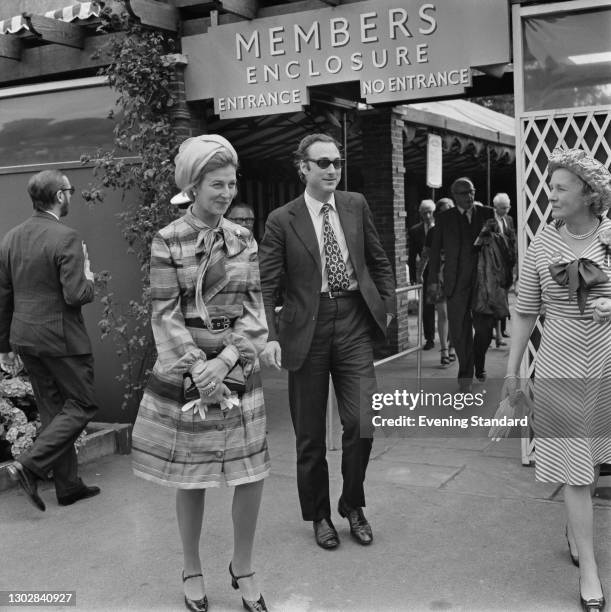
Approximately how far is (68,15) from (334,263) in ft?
13.3

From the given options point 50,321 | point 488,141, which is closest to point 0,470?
point 50,321

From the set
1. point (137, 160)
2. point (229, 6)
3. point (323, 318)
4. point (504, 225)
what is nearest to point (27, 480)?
point (323, 318)

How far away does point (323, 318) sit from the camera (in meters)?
4.44

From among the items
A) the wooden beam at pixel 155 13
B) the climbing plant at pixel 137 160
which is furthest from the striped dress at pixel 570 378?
the wooden beam at pixel 155 13

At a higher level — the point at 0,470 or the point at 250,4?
the point at 250,4

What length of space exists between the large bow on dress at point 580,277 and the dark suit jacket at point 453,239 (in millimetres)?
4603

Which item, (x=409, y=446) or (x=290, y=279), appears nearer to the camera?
(x=290, y=279)

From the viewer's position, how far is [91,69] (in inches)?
293

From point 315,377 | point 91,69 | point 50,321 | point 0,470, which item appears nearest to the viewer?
point 315,377

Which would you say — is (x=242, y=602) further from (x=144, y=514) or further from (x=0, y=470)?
(x=0, y=470)

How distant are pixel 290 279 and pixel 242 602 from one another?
161 centimetres

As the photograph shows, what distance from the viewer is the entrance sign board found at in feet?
19.5

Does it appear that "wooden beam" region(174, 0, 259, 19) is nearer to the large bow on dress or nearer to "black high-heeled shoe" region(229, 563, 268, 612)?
the large bow on dress

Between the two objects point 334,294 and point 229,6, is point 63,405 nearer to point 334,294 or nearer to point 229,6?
point 334,294
